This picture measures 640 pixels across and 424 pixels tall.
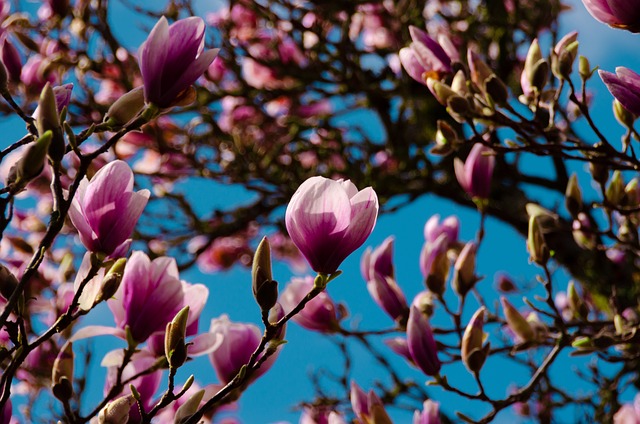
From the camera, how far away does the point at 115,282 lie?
1026 mm

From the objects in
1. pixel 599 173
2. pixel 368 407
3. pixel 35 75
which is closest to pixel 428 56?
pixel 599 173

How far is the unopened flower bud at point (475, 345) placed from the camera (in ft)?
4.76

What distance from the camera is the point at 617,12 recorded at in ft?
3.75

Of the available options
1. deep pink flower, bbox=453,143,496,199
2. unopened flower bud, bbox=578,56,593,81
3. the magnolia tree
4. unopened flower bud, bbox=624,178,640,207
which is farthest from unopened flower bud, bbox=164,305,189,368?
unopened flower bud, bbox=624,178,640,207

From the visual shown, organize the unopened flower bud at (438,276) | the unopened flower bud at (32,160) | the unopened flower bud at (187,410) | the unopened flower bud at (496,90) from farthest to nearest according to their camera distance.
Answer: the unopened flower bud at (438,276), the unopened flower bud at (496,90), the unopened flower bud at (187,410), the unopened flower bud at (32,160)

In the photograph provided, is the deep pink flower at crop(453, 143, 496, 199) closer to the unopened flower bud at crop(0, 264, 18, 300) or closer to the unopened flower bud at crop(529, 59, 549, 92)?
the unopened flower bud at crop(529, 59, 549, 92)

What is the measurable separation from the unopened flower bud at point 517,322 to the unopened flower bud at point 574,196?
36 centimetres

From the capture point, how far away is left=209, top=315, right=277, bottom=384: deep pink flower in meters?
1.33

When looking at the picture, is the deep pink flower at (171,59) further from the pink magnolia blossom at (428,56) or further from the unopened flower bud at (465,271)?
the unopened flower bud at (465,271)

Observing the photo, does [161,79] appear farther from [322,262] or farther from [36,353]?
[36,353]

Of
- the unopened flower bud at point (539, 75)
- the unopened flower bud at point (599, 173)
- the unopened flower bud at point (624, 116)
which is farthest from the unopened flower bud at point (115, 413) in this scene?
the unopened flower bud at point (599, 173)

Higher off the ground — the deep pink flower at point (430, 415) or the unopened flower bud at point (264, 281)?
the unopened flower bud at point (264, 281)

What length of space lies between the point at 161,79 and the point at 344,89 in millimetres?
2202

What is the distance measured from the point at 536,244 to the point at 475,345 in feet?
0.93
